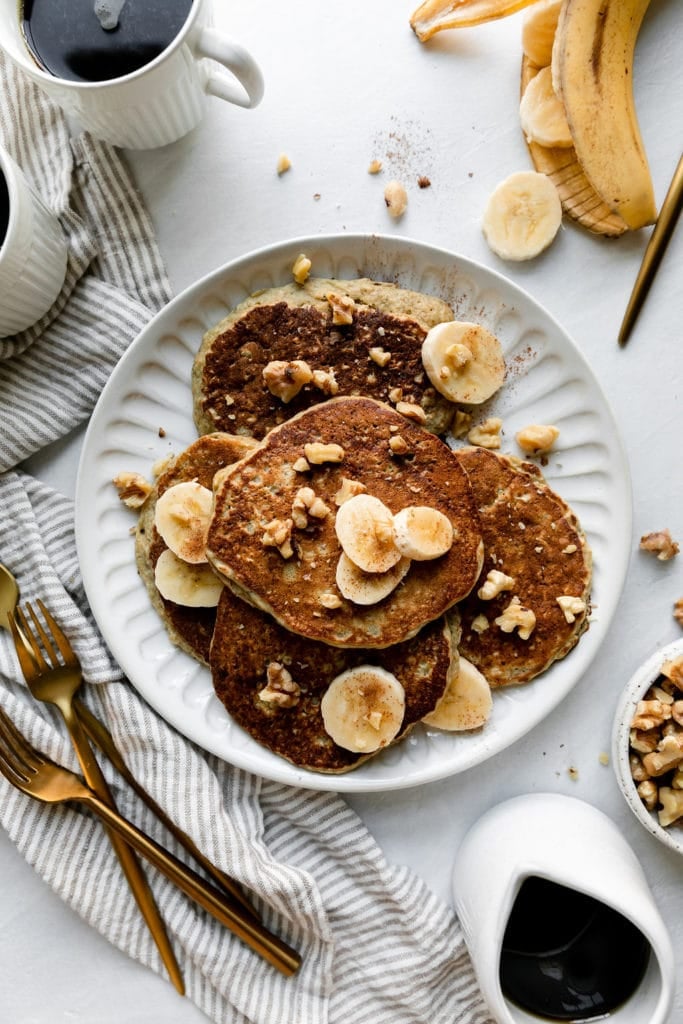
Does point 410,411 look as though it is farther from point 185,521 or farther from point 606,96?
point 606,96

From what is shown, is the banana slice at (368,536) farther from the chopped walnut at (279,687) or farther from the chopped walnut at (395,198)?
the chopped walnut at (395,198)

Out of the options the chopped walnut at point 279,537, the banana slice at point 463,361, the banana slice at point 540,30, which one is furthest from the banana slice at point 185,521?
the banana slice at point 540,30

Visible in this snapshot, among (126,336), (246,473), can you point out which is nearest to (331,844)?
(246,473)

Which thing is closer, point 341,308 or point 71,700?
point 341,308

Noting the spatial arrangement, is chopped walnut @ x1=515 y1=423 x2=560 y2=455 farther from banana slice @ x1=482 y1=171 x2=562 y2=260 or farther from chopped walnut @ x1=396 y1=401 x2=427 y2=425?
banana slice @ x1=482 y1=171 x2=562 y2=260

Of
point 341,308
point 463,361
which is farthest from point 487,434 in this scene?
point 341,308

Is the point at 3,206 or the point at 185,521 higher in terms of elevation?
the point at 3,206
